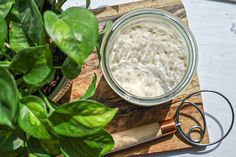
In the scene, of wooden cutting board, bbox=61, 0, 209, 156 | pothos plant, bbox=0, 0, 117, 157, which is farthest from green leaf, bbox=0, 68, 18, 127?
wooden cutting board, bbox=61, 0, 209, 156

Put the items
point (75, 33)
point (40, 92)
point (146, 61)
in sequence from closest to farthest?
point (75, 33) < point (40, 92) < point (146, 61)

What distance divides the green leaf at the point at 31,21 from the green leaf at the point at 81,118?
0.07 m

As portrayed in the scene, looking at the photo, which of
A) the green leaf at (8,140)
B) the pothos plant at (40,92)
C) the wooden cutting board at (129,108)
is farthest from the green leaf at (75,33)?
the wooden cutting board at (129,108)

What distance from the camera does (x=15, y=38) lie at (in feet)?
1.50

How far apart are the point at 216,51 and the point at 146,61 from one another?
13cm

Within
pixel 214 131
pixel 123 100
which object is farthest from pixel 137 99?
pixel 214 131

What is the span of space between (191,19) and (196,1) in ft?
0.09

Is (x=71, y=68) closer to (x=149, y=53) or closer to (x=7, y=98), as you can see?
(x=7, y=98)

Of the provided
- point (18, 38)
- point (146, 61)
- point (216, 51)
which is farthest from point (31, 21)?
Answer: point (216, 51)

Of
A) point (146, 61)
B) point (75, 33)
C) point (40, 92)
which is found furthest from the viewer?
point (146, 61)

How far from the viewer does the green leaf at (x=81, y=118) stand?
0.39m

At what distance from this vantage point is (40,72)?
0.42 m

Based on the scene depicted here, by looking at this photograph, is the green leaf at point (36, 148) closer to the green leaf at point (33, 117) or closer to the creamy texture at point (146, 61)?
the green leaf at point (33, 117)

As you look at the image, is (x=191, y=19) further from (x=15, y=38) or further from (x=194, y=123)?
(x=15, y=38)
